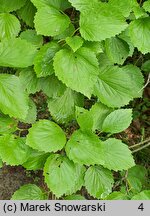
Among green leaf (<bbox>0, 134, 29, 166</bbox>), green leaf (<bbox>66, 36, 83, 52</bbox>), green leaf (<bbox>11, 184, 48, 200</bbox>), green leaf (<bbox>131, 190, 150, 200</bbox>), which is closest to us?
green leaf (<bbox>66, 36, 83, 52</bbox>)

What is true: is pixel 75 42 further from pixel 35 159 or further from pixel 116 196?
pixel 116 196

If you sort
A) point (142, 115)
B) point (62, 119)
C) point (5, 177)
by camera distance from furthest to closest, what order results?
point (142, 115) → point (5, 177) → point (62, 119)

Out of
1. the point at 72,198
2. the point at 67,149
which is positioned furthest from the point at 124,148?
the point at 72,198

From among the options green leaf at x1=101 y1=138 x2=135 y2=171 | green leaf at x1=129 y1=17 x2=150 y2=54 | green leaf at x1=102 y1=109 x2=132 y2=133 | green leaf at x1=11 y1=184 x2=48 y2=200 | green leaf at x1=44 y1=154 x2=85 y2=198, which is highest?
green leaf at x1=129 y1=17 x2=150 y2=54

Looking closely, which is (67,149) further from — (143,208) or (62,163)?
(143,208)

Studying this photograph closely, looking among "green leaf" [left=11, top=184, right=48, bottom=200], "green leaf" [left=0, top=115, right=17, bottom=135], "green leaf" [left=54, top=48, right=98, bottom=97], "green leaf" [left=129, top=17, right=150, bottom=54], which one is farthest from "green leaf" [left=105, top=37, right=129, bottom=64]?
"green leaf" [left=11, top=184, right=48, bottom=200]

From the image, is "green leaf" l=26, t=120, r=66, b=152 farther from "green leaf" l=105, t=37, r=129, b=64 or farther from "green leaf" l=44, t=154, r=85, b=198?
"green leaf" l=105, t=37, r=129, b=64
